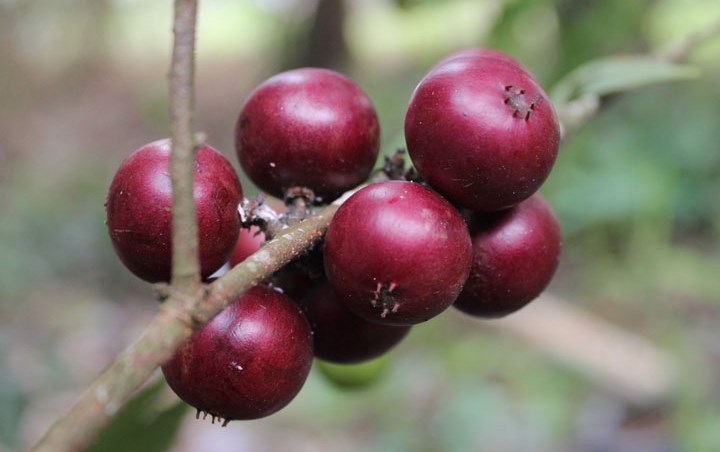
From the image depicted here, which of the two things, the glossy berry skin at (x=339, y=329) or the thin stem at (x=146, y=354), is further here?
the glossy berry skin at (x=339, y=329)

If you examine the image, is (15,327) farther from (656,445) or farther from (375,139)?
(375,139)

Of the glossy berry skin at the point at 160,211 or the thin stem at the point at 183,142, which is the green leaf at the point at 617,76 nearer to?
the glossy berry skin at the point at 160,211

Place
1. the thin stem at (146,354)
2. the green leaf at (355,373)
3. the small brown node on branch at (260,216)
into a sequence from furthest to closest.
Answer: the green leaf at (355,373), the small brown node on branch at (260,216), the thin stem at (146,354)

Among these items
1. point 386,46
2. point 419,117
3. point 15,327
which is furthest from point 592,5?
point 386,46

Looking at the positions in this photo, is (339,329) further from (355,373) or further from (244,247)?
(355,373)

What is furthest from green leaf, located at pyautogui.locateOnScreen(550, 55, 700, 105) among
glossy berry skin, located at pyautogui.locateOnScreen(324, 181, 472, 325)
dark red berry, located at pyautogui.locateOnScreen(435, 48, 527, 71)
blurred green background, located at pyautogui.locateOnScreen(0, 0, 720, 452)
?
glossy berry skin, located at pyautogui.locateOnScreen(324, 181, 472, 325)

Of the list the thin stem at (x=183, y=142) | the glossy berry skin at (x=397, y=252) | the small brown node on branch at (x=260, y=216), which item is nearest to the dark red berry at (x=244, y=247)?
the small brown node on branch at (x=260, y=216)
